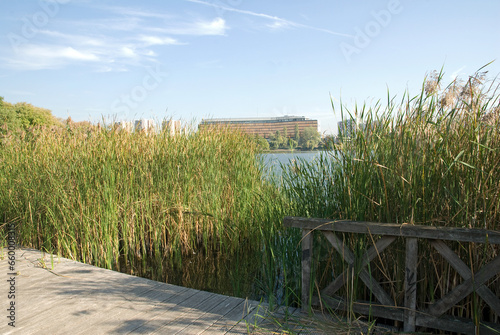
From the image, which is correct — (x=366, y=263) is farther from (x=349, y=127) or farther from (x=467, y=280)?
(x=349, y=127)

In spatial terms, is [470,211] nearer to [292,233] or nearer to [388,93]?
[388,93]

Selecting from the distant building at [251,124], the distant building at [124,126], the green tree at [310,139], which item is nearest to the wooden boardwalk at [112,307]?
the green tree at [310,139]

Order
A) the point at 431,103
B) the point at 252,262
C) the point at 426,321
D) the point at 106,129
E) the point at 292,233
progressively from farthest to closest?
the point at 106,129, the point at 252,262, the point at 292,233, the point at 431,103, the point at 426,321

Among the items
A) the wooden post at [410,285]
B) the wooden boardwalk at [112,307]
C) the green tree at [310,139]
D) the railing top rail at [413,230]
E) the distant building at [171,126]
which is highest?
the distant building at [171,126]

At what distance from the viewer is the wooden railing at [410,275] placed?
2170 mm

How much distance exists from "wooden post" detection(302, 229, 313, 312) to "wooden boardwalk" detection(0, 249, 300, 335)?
33 centimetres

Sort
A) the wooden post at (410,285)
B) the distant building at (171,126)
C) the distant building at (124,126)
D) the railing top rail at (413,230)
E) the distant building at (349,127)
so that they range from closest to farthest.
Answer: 1. the railing top rail at (413,230)
2. the wooden post at (410,285)
3. the distant building at (349,127)
4. the distant building at (124,126)
5. the distant building at (171,126)

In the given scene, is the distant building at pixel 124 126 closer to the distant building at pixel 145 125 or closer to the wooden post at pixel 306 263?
the distant building at pixel 145 125

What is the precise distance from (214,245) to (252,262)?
25.0 inches

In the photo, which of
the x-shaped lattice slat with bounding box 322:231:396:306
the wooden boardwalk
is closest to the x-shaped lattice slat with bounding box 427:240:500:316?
the x-shaped lattice slat with bounding box 322:231:396:306

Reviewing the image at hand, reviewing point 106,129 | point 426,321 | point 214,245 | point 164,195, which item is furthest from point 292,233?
point 106,129

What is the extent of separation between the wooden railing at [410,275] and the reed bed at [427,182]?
0.26 feet

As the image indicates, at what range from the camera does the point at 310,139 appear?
411 cm

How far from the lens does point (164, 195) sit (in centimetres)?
488
